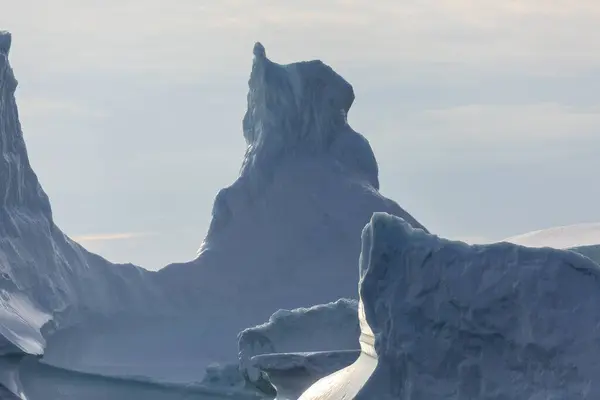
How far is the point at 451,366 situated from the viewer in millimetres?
10250

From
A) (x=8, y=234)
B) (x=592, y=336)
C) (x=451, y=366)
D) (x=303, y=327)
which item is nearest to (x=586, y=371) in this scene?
(x=592, y=336)

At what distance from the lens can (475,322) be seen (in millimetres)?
10172

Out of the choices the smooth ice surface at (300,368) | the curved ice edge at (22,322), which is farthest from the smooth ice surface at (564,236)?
the smooth ice surface at (300,368)

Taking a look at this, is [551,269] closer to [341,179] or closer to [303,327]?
[303,327]

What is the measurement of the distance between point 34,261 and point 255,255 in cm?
434

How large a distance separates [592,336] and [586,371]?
0.23 meters

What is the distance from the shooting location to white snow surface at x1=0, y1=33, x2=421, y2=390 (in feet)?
74.2

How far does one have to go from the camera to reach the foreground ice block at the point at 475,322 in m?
9.88

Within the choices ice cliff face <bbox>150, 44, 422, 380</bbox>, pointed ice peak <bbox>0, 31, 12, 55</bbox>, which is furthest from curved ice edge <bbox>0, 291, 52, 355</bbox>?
ice cliff face <bbox>150, 44, 422, 380</bbox>

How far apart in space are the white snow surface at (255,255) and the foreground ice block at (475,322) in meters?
11.9

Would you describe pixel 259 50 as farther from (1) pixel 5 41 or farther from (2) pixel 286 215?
(1) pixel 5 41

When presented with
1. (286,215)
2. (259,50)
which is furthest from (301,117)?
(286,215)

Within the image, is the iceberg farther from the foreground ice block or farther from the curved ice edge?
the foreground ice block

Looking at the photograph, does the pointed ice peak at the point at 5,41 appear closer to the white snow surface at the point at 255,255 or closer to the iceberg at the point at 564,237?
the white snow surface at the point at 255,255
